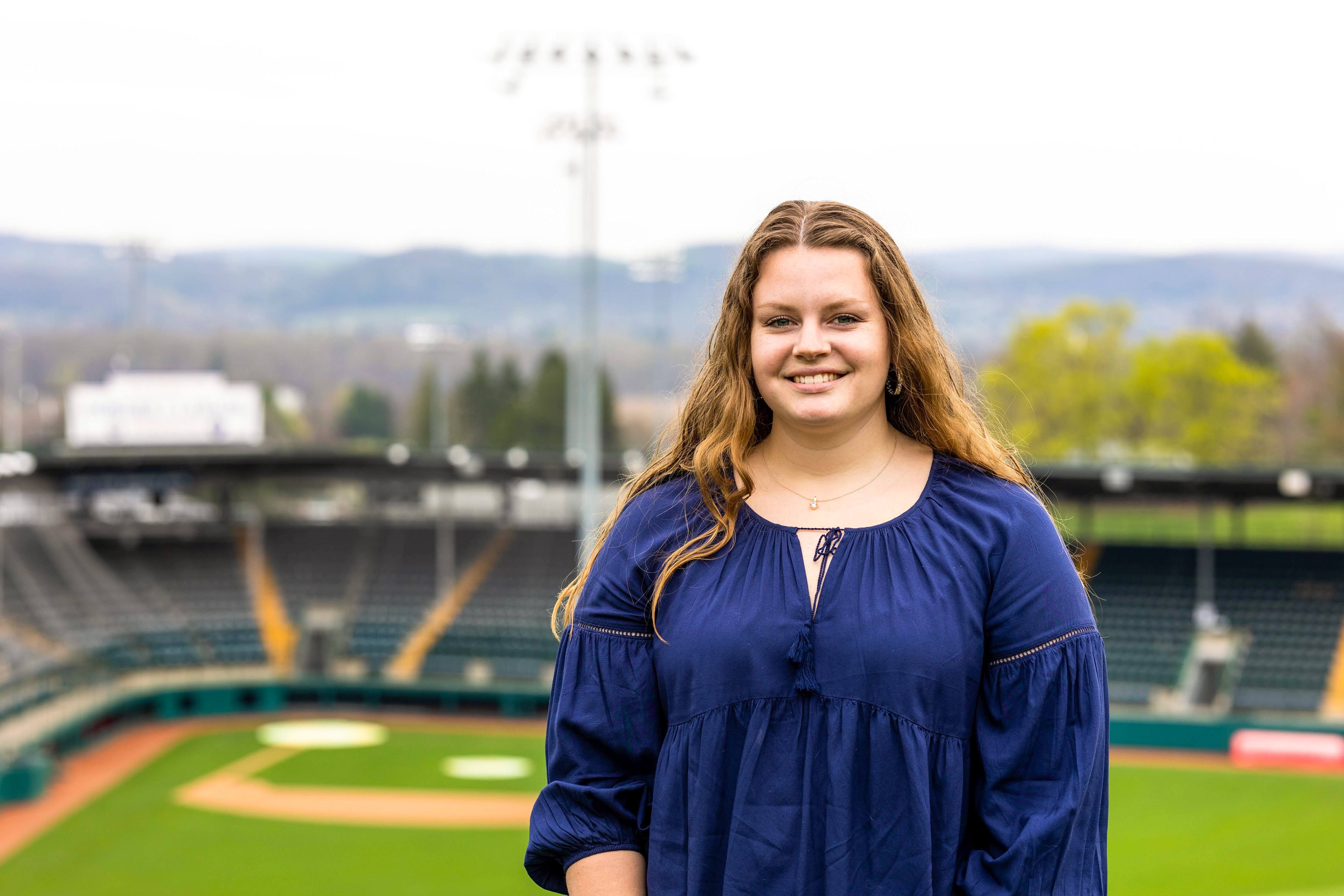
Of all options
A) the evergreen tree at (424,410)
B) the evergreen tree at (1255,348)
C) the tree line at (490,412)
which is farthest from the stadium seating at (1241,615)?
the evergreen tree at (1255,348)

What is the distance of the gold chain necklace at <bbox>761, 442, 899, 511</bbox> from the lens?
215cm

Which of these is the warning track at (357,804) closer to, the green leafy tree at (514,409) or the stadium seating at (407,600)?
the stadium seating at (407,600)

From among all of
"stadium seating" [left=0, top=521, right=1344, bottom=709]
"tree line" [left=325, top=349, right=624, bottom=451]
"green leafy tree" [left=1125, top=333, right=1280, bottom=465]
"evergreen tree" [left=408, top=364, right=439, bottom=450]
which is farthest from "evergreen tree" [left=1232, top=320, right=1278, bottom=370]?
"evergreen tree" [left=408, top=364, right=439, bottom=450]

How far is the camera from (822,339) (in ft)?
6.87

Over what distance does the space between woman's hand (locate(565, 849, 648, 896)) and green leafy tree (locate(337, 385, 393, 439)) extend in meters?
36.1

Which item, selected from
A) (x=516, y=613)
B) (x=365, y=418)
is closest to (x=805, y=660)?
(x=516, y=613)

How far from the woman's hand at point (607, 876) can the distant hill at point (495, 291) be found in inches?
1344

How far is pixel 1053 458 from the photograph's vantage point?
52.1m

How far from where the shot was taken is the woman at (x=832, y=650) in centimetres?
198

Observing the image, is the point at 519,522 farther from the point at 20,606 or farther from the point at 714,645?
the point at 714,645

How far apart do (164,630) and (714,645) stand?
2577cm

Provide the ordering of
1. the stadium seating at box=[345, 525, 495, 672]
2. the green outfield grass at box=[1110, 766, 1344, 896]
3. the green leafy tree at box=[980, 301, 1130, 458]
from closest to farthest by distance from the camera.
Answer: the green outfield grass at box=[1110, 766, 1344, 896] < the stadium seating at box=[345, 525, 495, 672] < the green leafy tree at box=[980, 301, 1130, 458]

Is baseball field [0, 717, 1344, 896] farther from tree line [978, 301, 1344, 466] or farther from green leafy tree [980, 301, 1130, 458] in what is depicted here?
green leafy tree [980, 301, 1130, 458]

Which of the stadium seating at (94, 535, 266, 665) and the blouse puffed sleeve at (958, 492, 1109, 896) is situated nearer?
the blouse puffed sleeve at (958, 492, 1109, 896)
